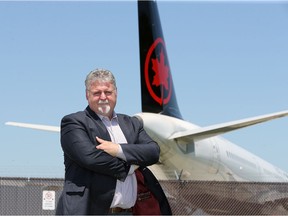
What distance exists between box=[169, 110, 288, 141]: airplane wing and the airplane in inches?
1.1

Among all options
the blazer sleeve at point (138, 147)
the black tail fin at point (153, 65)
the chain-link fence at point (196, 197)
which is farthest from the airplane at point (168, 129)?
the blazer sleeve at point (138, 147)

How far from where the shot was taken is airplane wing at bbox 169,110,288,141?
361 inches

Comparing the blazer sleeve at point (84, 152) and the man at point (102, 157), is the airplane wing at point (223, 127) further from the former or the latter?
the blazer sleeve at point (84, 152)

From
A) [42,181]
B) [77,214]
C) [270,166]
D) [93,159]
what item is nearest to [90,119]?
[93,159]

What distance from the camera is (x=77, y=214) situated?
2.36 metres

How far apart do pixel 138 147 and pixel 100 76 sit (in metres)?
0.37

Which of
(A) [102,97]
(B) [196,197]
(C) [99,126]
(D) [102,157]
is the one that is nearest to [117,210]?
(D) [102,157]

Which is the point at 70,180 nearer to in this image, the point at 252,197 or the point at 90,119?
the point at 90,119

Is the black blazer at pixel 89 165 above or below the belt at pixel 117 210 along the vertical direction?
above

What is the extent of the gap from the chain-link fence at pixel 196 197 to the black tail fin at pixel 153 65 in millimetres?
7244

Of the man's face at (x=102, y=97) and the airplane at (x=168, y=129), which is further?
the airplane at (x=168, y=129)

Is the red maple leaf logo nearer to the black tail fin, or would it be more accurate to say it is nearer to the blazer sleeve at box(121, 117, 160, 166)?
the black tail fin

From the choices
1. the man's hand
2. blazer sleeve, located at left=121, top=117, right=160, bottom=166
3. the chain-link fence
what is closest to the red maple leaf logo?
the chain-link fence

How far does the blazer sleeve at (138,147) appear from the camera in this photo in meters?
2.49
